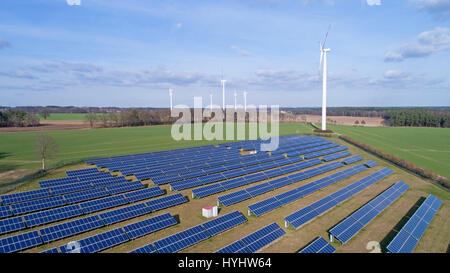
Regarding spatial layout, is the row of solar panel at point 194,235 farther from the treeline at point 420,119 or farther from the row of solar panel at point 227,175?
the treeline at point 420,119

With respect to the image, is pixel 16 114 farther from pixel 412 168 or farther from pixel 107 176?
pixel 412 168

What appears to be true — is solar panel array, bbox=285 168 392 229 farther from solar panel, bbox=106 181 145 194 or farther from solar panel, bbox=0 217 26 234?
solar panel, bbox=0 217 26 234

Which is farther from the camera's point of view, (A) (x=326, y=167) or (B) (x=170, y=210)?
(A) (x=326, y=167)

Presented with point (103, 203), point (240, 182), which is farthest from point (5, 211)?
point (240, 182)

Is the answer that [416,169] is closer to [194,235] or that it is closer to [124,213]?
[194,235]
